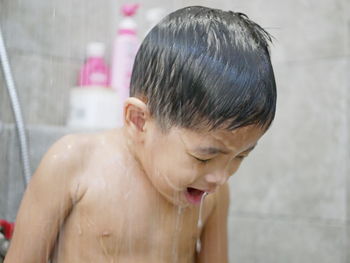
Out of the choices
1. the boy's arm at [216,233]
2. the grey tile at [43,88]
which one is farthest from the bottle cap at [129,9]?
the boy's arm at [216,233]

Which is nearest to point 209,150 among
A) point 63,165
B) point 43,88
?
point 63,165

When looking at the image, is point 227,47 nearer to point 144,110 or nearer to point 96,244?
point 144,110

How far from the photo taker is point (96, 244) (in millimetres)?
750

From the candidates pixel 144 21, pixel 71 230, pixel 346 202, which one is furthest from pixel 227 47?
pixel 346 202

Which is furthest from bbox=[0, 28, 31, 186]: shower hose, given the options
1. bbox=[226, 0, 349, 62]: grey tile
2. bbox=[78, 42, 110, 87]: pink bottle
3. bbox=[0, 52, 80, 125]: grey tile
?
bbox=[226, 0, 349, 62]: grey tile

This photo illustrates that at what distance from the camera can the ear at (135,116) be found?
0.68 meters

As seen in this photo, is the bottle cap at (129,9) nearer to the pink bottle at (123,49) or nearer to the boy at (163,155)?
the pink bottle at (123,49)

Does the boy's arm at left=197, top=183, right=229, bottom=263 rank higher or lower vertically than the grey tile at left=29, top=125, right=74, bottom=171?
lower

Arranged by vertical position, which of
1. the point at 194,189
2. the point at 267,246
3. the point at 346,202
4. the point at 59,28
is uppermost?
the point at 59,28

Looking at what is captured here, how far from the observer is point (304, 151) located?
122 centimetres

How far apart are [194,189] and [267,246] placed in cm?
61

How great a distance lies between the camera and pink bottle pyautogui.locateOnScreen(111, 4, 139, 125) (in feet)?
2.77

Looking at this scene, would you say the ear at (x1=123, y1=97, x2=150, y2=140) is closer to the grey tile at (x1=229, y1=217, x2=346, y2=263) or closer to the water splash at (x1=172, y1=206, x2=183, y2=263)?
the water splash at (x1=172, y1=206, x2=183, y2=263)

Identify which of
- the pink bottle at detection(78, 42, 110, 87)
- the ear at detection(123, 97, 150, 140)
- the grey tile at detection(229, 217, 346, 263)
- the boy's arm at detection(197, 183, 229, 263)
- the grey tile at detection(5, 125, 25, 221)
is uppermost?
the pink bottle at detection(78, 42, 110, 87)
